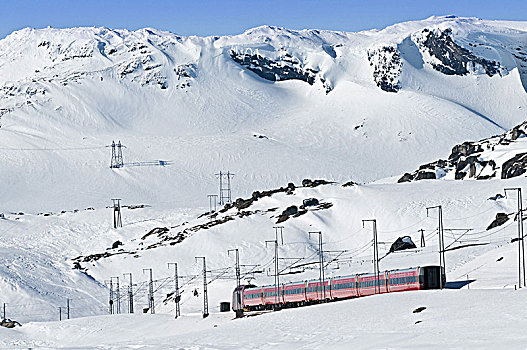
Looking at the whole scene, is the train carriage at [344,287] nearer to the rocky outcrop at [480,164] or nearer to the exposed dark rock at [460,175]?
the rocky outcrop at [480,164]

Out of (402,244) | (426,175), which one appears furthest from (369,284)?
(426,175)

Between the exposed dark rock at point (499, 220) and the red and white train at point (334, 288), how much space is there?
1597 inches

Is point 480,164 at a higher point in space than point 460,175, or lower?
higher

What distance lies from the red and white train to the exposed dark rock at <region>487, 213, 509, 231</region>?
40575 mm

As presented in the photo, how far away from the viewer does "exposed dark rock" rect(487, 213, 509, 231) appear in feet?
376

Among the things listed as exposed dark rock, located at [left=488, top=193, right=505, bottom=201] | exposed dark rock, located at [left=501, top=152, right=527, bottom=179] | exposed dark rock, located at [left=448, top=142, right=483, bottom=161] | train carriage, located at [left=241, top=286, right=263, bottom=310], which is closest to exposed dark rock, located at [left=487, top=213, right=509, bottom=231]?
exposed dark rock, located at [left=488, top=193, right=505, bottom=201]

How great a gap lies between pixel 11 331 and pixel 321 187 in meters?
79.2

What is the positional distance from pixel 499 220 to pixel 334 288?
148ft

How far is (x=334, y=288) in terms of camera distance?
7706 centimetres

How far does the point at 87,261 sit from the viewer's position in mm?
140875

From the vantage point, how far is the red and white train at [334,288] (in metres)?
68.7

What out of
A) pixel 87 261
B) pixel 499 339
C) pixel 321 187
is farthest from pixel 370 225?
pixel 499 339

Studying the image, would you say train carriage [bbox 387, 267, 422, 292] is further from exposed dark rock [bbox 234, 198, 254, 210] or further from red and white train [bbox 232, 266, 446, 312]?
exposed dark rock [bbox 234, 198, 254, 210]

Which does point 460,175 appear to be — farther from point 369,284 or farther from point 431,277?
point 431,277
